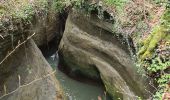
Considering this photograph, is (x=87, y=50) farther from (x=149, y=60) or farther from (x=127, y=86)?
(x=149, y=60)

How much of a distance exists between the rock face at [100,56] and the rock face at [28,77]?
53.6 inches

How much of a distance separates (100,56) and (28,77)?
213 cm

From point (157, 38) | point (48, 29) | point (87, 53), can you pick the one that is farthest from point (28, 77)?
point (48, 29)

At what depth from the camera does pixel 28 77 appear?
271 inches

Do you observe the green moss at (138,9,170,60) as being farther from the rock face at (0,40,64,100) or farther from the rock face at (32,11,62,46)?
the rock face at (32,11,62,46)

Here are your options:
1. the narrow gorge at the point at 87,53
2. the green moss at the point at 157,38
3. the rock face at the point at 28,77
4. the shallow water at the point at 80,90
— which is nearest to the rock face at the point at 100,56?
the narrow gorge at the point at 87,53

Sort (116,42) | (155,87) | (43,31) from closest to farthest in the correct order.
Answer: (155,87)
(116,42)
(43,31)

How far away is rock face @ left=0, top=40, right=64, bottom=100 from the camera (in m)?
6.71

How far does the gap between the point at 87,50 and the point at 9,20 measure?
9.56 feet

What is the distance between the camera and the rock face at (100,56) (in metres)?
7.07

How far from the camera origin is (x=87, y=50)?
8.87 meters

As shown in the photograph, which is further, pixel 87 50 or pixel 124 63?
pixel 87 50

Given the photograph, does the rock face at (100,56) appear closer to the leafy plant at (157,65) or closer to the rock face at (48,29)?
the rock face at (48,29)

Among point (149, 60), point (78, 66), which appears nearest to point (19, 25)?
point (149, 60)
